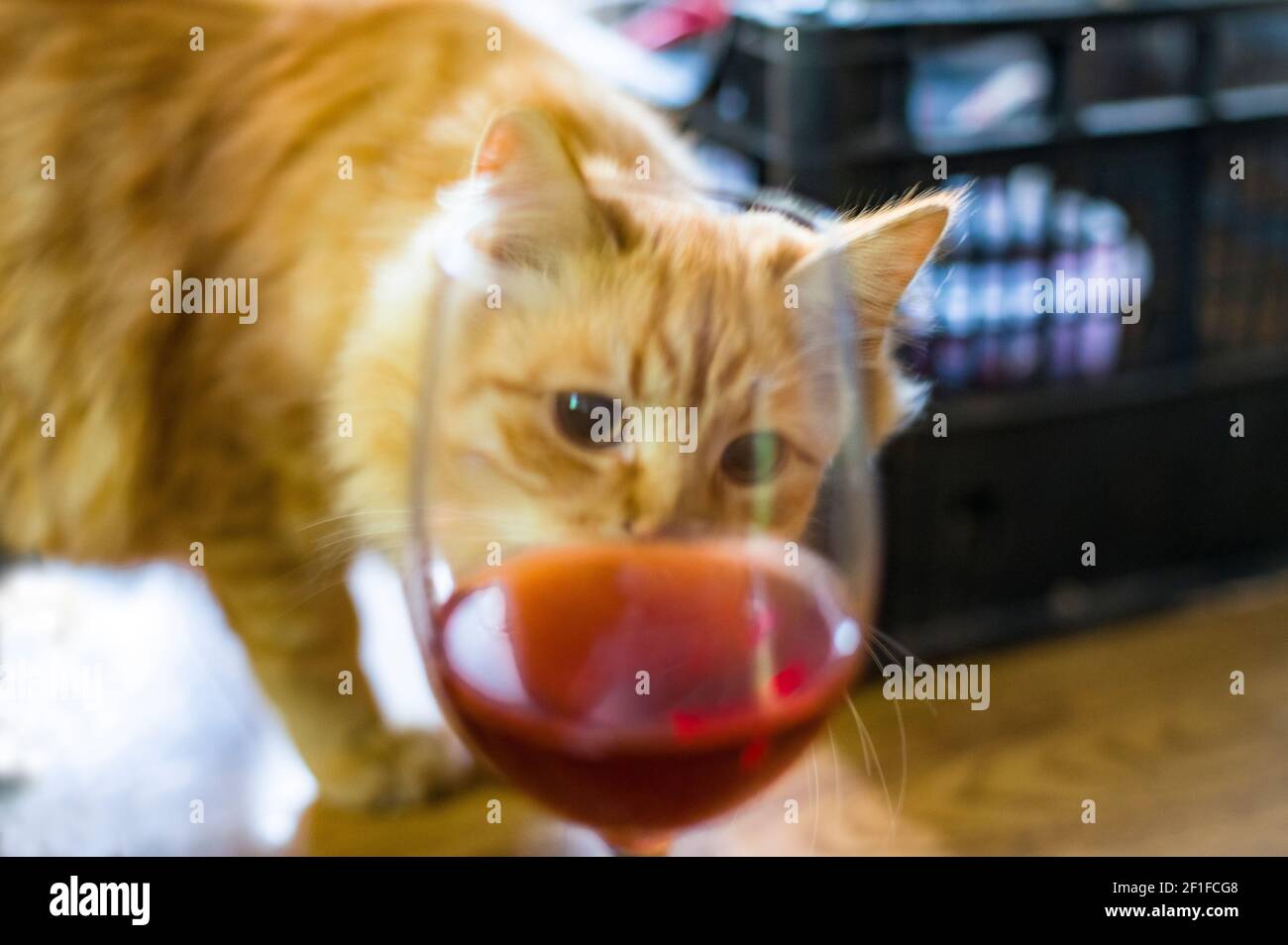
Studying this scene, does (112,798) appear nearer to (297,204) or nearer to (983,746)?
(297,204)

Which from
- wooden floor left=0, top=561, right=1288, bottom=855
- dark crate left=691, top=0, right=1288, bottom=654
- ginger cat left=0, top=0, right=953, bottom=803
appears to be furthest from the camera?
dark crate left=691, top=0, right=1288, bottom=654

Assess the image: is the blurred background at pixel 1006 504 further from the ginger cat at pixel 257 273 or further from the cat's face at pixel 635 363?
the cat's face at pixel 635 363

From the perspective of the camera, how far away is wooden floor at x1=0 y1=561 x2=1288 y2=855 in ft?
2.86

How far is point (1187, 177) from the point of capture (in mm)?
1210

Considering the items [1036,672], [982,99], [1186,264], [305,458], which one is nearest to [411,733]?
[305,458]

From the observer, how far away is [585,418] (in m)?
0.51

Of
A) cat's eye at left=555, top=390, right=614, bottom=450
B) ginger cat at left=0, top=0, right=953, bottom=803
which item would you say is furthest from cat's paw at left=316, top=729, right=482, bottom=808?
cat's eye at left=555, top=390, right=614, bottom=450

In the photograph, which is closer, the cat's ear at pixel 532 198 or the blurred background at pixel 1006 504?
the cat's ear at pixel 532 198

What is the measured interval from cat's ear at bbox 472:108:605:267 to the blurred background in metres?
0.29

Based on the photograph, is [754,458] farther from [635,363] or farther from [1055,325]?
[1055,325]

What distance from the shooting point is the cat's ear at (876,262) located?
45 cm

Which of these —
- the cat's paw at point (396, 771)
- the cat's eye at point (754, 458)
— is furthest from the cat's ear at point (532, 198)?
the cat's paw at point (396, 771)

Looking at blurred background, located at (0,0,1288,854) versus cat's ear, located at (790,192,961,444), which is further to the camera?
blurred background, located at (0,0,1288,854)

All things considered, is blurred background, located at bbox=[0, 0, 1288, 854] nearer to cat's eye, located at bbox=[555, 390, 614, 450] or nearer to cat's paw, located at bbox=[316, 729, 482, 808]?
cat's paw, located at bbox=[316, 729, 482, 808]
